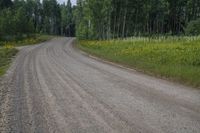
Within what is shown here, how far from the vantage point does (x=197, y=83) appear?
47.9 ft

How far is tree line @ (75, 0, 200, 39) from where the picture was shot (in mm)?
63219

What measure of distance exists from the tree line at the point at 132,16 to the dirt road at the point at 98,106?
4301 cm

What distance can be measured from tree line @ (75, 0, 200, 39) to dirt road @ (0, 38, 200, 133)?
141 feet

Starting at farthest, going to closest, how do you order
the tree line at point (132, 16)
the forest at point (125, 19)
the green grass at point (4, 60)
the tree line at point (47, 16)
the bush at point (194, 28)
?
1. the tree line at point (47, 16)
2. the tree line at point (132, 16)
3. the forest at point (125, 19)
4. the bush at point (194, 28)
5. the green grass at point (4, 60)

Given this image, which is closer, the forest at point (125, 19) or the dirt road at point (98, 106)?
the dirt road at point (98, 106)

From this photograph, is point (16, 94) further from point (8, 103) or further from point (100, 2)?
point (100, 2)

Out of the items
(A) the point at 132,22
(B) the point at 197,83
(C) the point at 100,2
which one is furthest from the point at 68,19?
(B) the point at 197,83

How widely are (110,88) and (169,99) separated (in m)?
3.03

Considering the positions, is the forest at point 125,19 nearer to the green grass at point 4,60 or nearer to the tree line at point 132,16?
the tree line at point 132,16

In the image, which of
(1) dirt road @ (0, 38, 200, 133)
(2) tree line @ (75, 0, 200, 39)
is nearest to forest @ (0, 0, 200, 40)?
(2) tree line @ (75, 0, 200, 39)

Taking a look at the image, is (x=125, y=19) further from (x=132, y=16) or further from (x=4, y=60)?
(x=4, y=60)

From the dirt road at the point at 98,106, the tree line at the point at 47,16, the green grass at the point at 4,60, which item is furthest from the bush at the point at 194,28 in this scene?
the tree line at the point at 47,16

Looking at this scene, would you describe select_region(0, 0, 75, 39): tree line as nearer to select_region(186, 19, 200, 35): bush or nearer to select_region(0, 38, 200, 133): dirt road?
select_region(186, 19, 200, 35): bush

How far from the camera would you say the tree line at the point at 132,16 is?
63219 millimetres
